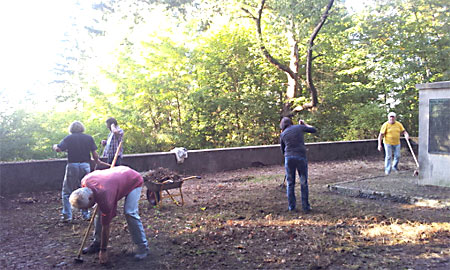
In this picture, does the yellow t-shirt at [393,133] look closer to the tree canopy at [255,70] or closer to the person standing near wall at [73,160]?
the tree canopy at [255,70]

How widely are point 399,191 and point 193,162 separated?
20.5 feet

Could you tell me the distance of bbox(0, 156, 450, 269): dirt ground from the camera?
4.93m

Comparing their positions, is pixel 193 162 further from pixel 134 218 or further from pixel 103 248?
pixel 103 248

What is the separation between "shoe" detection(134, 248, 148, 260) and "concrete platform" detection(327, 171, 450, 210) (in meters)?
5.49

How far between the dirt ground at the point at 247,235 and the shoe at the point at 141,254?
0.27ft

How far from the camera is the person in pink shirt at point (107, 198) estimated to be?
4.30 meters

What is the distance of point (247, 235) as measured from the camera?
595 centimetres

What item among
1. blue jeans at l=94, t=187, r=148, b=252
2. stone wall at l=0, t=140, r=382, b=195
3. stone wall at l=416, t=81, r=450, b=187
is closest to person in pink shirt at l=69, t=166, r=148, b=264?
blue jeans at l=94, t=187, r=148, b=252

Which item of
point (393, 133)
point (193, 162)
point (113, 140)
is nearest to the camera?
point (113, 140)

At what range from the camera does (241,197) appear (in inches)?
348

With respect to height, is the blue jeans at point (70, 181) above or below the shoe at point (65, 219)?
above

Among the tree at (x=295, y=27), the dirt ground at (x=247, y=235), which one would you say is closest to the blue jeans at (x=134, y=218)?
the dirt ground at (x=247, y=235)

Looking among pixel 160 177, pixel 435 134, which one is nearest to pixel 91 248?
pixel 160 177

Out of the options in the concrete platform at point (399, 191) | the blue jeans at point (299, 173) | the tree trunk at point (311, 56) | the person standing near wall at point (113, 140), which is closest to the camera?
the blue jeans at point (299, 173)
